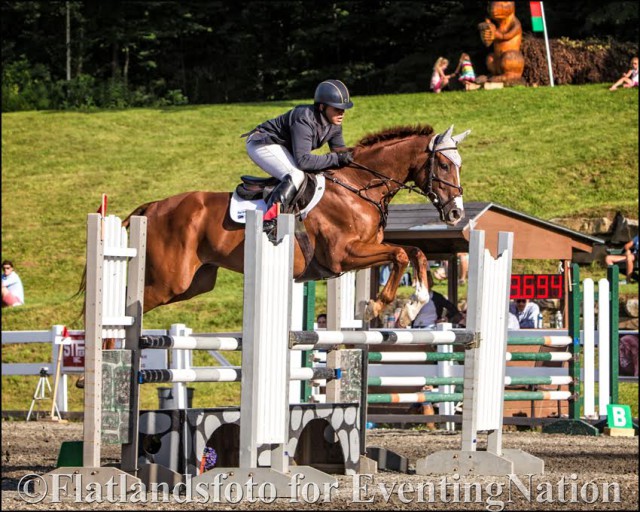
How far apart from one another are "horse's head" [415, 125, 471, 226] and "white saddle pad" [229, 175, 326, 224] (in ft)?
2.44

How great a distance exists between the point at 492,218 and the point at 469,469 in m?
6.68

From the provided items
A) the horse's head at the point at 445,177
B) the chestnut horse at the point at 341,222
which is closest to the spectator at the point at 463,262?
the chestnut horse at the point at 341,222

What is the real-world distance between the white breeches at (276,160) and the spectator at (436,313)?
497cm

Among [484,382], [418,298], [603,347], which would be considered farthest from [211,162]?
[484,382]

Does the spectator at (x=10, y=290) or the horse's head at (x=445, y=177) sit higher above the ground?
the horse's head at (x=445, y=177)

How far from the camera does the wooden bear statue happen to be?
28.9 m

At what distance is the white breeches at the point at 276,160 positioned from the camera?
7.82m

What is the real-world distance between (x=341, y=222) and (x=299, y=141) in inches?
27.2

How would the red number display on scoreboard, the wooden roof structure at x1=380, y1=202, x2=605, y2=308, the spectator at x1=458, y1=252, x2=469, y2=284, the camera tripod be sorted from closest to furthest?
the red number display on scoreboard
the wooden roof structure at x1=380, y1=202, x2=605, y2=308
the camera tripod
the spectator at x1=458, y1=252, x2=469, y2=284

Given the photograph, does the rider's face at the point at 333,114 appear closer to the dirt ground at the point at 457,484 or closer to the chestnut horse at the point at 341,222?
the chestnut horse at the point at 341,222

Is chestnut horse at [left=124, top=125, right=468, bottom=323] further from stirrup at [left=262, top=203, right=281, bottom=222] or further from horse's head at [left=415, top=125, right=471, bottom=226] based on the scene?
stirrup at [left=262, top=203, right=281, bottom=222]

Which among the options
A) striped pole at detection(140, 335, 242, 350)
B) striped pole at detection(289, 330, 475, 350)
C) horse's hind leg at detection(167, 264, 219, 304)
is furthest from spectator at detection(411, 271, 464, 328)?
striped pole at detection(140, 335, 242, 350)

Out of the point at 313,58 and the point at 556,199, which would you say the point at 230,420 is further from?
the point at 313,58

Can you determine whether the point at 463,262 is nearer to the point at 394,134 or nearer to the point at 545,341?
the point at 545,341
